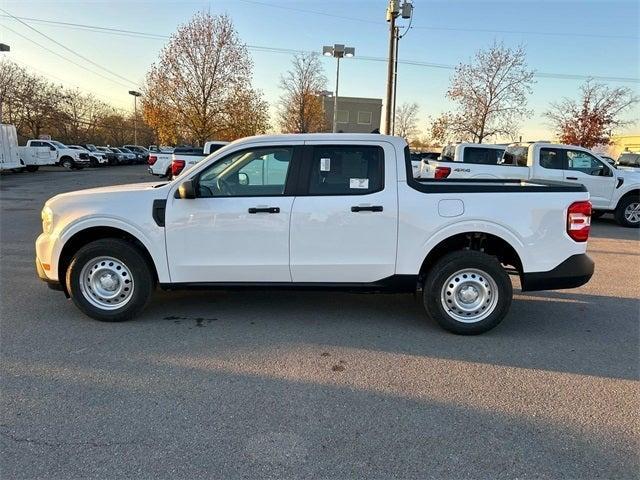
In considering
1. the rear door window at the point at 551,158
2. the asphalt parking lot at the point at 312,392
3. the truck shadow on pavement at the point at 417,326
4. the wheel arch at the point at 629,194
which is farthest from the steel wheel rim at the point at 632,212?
Answer: the asphalt parking lot at the point at 312,392

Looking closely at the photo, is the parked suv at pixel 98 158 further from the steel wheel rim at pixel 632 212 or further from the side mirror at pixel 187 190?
the side mirror at pixel 187 190

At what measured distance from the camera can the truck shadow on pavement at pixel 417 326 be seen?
4133mm

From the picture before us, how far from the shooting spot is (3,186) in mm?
19734

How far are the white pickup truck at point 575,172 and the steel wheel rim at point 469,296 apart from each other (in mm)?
7858

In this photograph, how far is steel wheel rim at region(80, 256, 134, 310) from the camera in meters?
4.66

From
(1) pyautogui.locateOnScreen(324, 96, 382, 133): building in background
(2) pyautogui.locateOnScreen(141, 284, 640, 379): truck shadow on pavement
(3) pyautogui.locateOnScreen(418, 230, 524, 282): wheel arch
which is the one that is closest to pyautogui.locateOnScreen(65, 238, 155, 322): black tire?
(2) pyautogui.locateOnScreen(141, 284, 640, 379): truck shadow on pavement

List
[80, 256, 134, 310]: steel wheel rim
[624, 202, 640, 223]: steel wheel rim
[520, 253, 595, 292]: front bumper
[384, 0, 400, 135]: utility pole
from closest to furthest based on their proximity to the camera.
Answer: [520, 253, 595, 292]: front bumper
[80, 256, 134, 310]: steel wheel rim
[624, 202, 640, 223]: steel wheel rim
[384, 0, 400, 135]: utility pole

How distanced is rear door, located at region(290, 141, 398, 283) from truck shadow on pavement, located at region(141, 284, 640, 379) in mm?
548

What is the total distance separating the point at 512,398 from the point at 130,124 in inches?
3183

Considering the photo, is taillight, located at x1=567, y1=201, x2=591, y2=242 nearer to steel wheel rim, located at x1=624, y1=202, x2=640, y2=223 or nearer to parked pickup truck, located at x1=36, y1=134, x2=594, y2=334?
parked pickup truck, located at x1=36, y1=134, x2=594, y2=334

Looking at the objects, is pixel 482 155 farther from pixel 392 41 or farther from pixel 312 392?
pixel 312 392

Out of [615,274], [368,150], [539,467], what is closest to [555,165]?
[615,274]

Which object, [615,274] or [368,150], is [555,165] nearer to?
[615,274]

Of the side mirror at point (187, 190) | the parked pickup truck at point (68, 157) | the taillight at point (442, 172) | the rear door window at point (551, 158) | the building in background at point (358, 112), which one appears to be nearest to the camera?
the side mirror at point (187, 190)
